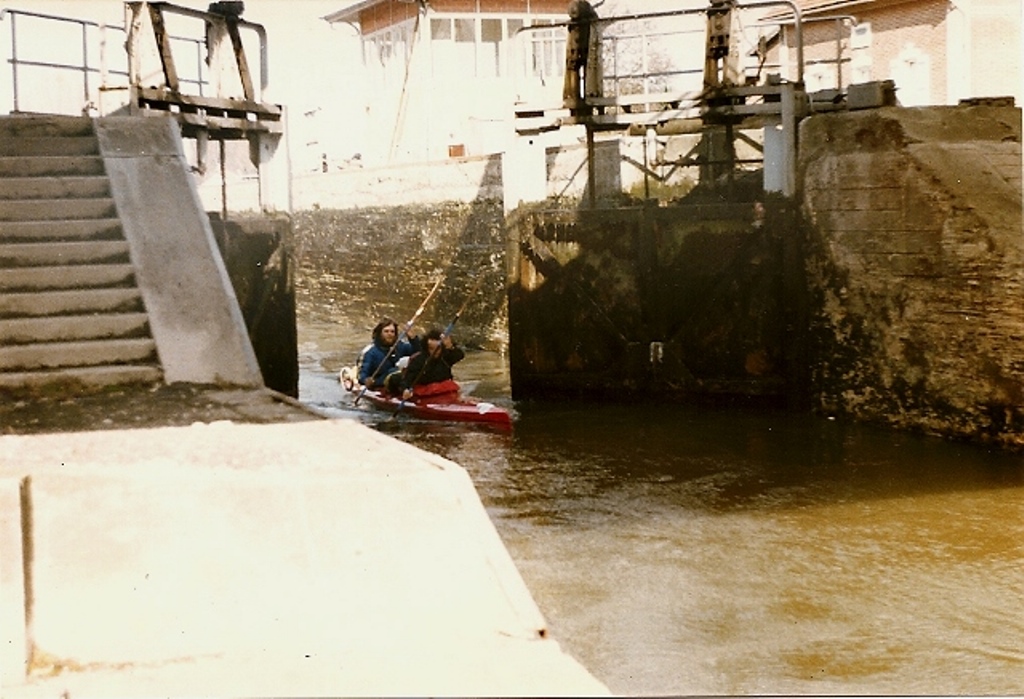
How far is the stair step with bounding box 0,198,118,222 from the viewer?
8.84m

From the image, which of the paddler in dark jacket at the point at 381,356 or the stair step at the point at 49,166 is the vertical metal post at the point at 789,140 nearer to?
the paddler in dark jacket at the point at 381,356

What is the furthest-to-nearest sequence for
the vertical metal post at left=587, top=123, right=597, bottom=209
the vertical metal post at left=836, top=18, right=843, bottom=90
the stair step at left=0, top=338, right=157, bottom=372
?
1. the vertical metal post at left=836, top=18, right=843, bottom=90
2. the vertical metal post at left=587, top=123, right=597, bottom=209
3. the stair step at left=0, top=338, right=157, bottom=372

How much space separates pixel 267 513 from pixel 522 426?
962 centimetres

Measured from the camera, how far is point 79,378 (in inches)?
291

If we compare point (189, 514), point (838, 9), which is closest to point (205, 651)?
point (189, 514)

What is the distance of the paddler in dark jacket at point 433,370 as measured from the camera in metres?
14.9

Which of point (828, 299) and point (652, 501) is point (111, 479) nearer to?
point (652, 501)

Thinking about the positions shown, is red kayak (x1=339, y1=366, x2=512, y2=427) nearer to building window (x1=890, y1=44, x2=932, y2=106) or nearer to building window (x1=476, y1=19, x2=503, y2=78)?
building window (x1=890, y1=44, x2=932, y2=106)

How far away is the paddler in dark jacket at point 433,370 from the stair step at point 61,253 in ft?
21.7

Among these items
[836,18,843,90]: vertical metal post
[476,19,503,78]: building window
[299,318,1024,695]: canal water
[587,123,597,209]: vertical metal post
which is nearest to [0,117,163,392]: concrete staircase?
[299,318,1024,695]: canal water

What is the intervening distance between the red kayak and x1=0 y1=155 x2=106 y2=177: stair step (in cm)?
555

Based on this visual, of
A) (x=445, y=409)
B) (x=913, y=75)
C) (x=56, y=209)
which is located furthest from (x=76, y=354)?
(x=913, y=75)

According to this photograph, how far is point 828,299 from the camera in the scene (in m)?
13.2

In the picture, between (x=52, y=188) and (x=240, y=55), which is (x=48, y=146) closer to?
(x=52, y=188)
